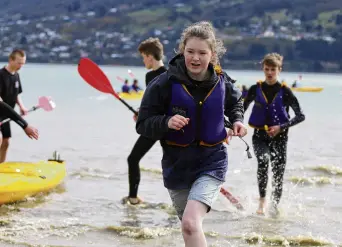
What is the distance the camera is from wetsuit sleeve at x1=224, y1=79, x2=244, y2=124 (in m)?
4.72

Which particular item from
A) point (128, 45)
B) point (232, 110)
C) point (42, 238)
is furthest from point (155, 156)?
point (128, 45)

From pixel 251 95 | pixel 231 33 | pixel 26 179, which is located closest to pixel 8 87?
pixel 26 179

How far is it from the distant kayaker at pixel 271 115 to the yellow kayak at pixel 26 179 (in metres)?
2.79

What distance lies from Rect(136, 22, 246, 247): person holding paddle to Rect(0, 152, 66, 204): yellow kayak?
3652 mm

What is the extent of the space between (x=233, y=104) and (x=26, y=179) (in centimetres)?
419

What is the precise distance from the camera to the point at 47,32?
624ft

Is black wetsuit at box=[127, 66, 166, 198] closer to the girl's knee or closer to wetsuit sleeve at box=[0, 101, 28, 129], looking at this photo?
wetsuit sleeve at box=[0, 101, 28, 129]

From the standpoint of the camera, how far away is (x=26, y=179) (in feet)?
27.0

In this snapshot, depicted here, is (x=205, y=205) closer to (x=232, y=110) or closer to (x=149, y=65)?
(x=232, y=110)

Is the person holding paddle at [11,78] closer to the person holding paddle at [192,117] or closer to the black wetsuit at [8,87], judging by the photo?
the black wetsuit at [8,87]

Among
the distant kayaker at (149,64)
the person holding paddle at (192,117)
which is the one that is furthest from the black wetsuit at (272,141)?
the person holding paddle at (192,117)

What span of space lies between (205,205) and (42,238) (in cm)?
250

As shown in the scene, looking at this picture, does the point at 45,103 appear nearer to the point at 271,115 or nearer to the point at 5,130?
the point at 5,130

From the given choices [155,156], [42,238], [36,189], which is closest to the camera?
[42,238]
